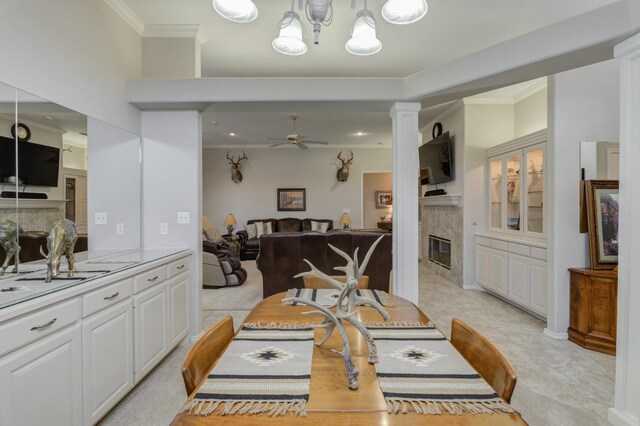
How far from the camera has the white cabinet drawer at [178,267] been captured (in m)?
2.70

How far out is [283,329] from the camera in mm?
1435

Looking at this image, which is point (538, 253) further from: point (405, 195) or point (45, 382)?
point (45, 382)

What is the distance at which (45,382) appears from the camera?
146 centimetres

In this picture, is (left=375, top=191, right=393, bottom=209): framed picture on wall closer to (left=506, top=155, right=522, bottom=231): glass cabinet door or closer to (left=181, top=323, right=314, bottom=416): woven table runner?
(left=506, top=155, right=522, bottom=231): glass cabinet door

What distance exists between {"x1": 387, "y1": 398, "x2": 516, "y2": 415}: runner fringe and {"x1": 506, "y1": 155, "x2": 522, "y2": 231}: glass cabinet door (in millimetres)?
4029

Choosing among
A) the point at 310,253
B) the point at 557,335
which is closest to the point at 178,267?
the point at 310,253

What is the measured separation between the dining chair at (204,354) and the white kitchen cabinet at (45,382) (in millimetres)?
820

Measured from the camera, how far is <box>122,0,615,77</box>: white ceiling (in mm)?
2697

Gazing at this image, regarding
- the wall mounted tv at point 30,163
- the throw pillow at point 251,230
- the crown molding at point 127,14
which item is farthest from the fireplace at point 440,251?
the wall mounted tv at point 30,163

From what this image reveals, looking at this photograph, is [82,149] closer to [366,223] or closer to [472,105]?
[472,105]

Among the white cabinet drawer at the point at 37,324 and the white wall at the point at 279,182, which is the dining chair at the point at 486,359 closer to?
the white cabinet drawer at the point at 37,324

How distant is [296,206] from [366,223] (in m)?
2.46

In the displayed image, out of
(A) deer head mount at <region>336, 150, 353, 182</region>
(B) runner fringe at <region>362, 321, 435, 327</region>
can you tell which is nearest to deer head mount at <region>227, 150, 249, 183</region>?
(A) deer head mount at <region>336, 150, 353, 182</region>

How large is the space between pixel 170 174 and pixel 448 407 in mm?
2989
